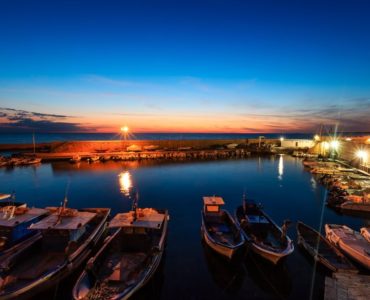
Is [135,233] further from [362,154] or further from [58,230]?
[362,154]

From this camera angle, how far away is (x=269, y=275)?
1596 cm

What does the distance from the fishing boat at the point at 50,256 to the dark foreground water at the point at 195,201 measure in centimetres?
158

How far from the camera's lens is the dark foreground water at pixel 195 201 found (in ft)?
49.0

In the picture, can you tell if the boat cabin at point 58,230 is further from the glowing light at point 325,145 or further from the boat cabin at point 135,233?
the glowing light at point 325,145

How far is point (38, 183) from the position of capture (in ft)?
141

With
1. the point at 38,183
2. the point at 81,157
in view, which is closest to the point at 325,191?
the point at 38,183

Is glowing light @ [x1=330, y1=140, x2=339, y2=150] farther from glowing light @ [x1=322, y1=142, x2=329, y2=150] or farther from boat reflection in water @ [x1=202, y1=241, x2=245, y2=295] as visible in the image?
boat reflection in water @ [x1=202, y1=241, x2=245, y2=295]

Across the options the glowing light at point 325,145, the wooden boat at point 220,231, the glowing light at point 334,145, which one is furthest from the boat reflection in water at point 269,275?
the glowing light at point 325,145

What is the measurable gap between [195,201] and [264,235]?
1439 centimetres

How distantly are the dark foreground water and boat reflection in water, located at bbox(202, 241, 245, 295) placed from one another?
62 mm

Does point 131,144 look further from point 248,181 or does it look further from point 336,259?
point 336,259

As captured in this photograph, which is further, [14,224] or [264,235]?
[264,235]

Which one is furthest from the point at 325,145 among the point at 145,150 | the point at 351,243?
the point at 351,243

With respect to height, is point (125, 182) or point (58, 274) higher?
point (58, 274)
